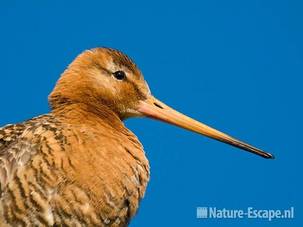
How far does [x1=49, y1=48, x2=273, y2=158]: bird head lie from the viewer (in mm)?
4391

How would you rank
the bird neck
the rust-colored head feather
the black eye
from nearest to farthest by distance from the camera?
the bird neck → the rust-colored head feather → the black eye

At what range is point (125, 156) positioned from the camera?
3.96m

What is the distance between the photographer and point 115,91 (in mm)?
4469

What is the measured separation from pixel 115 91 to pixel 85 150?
79 centimetres

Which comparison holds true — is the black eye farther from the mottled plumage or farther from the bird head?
the mottled plumage

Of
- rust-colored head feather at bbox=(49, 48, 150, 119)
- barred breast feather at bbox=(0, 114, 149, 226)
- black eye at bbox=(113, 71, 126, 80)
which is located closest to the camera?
barred breast feather at bbox=(0, 114, 149, 226)

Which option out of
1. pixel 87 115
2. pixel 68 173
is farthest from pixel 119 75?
pixel 68 173

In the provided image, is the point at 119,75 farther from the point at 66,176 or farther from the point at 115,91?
the point at 66,176

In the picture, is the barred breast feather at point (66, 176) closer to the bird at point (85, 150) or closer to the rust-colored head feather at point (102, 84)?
the bird at point (85, 150)

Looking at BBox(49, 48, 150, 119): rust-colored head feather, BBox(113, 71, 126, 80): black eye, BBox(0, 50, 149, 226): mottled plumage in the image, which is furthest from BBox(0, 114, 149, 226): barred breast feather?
BBox(113, 71, 126, 80): black eye

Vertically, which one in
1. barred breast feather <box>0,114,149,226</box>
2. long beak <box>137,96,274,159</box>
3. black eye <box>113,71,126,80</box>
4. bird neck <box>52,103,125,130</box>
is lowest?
barred breast feather <box>0,114,149,226</box>

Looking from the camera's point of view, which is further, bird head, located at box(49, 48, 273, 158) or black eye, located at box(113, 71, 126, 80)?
black eye, located at box(113, 71, 126, 80)

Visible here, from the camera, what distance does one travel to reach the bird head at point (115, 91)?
14.4 feet

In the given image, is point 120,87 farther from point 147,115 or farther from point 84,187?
point 84,187
